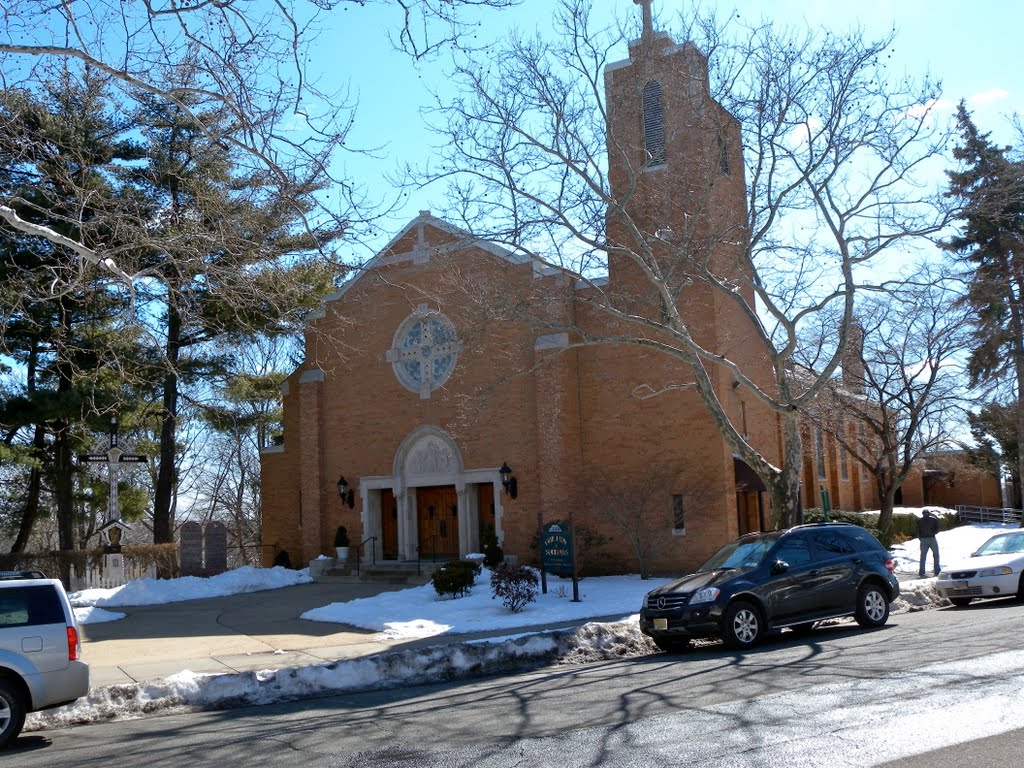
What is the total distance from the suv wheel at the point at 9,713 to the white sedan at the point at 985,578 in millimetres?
14346

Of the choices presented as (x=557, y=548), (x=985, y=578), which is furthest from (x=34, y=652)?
(x=985, y=578)

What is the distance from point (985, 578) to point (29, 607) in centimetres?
1453

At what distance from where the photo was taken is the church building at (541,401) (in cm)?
2198

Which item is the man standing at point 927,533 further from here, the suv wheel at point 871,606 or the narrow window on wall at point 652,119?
the narrow window on wall at point 652,119

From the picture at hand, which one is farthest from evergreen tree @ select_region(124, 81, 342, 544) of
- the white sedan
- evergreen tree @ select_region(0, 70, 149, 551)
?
the white sedan

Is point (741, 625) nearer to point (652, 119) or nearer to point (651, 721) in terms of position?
point (651, 721)

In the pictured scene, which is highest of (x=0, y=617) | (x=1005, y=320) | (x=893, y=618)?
(x=1005, y=320)

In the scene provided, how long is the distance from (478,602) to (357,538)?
32.8 feet

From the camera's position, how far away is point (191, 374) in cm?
2942

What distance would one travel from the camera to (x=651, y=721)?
805cm

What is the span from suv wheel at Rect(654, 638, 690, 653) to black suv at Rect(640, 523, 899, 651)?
1 centimetres

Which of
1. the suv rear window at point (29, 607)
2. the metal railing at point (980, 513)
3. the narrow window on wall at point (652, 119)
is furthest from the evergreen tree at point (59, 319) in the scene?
the metal railing at point (980, 513)

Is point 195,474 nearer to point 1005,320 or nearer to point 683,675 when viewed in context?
point 1005,320

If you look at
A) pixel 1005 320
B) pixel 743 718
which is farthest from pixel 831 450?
pixel 743 718
